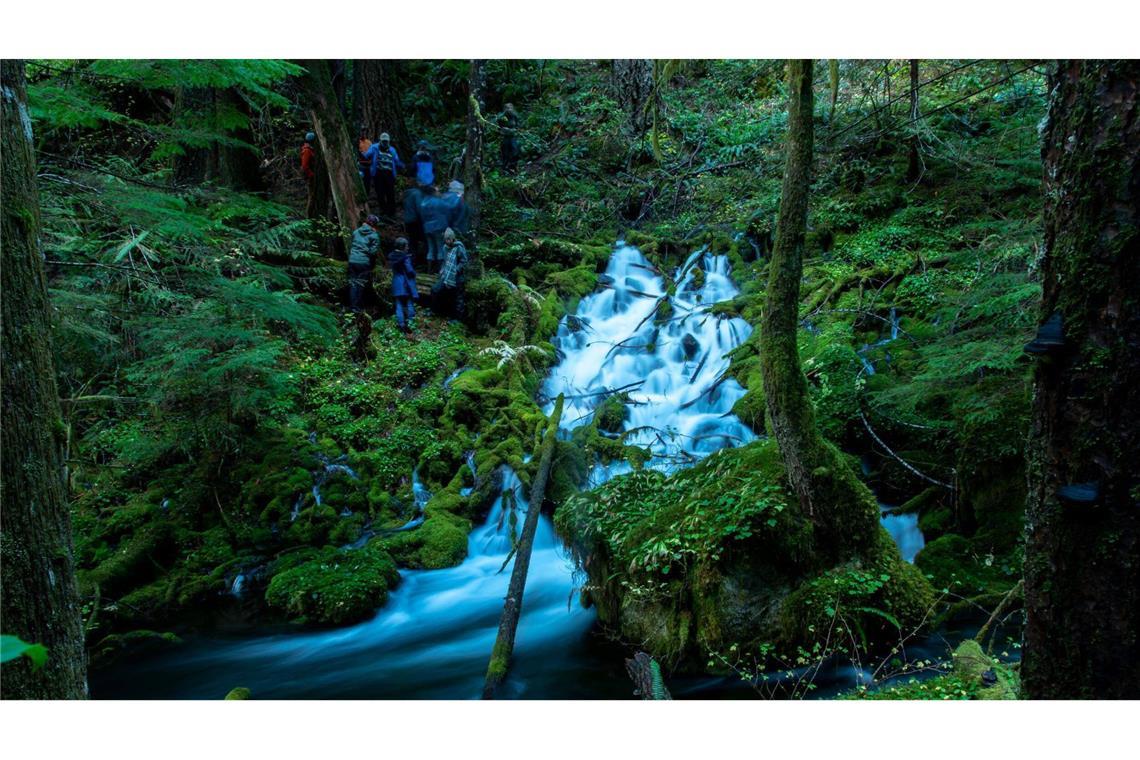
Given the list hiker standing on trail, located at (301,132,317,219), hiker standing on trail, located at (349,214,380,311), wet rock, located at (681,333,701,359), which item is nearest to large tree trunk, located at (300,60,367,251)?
hiker standing on trail, located at (301,132,317,219)

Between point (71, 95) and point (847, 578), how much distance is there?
18.7 ft

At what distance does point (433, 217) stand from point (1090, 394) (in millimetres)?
9298

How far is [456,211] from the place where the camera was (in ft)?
33.1

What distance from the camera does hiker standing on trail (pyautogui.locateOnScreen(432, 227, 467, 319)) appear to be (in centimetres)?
958

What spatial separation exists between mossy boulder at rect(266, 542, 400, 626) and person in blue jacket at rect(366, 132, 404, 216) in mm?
6989

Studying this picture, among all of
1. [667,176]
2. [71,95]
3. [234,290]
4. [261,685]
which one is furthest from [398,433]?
[667,176]

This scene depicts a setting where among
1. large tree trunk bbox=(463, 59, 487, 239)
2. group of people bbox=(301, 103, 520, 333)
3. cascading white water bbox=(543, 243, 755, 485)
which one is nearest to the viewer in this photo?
cascading white water bbox=(543, 243, 755, 485)

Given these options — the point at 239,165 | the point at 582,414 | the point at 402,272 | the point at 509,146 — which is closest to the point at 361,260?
the point at 402,272

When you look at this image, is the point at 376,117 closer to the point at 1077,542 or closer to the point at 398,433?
the point at 398,433

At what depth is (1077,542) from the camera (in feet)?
6.49

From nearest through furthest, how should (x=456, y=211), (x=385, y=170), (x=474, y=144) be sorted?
(x=474, y=144)
(x=456, y=211)
(x=385, y=170)

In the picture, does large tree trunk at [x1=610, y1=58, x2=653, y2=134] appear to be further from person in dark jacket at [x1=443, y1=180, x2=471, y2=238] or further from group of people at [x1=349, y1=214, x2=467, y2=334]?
group of people at [x1=349, y1=214, x2=467, y2=334]

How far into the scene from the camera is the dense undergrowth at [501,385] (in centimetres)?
437

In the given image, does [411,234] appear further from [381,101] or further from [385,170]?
[381,101]
